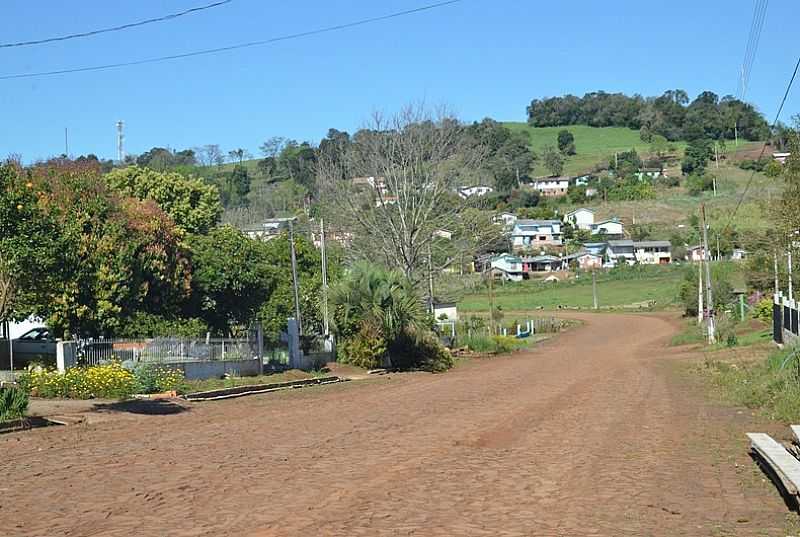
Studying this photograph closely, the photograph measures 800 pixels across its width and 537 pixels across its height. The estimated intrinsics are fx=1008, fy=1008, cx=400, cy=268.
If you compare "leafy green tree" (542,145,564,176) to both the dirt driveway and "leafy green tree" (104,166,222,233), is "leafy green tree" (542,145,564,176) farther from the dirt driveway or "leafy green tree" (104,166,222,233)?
the dirt driveway

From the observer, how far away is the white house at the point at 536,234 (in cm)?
14038

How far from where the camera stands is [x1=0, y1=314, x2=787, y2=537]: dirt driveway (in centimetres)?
1045

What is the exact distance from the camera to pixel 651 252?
128m

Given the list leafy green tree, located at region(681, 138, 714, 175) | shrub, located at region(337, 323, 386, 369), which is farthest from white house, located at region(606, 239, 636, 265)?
shrub, located at region(337, 323, 386, 369)

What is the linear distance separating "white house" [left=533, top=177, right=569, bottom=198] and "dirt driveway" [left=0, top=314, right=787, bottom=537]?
157112 mm

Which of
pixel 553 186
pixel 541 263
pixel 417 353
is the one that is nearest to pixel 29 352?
pixel 417 353

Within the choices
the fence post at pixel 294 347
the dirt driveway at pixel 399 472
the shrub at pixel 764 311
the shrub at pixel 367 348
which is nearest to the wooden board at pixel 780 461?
the dirt driveway at pixel 399 472

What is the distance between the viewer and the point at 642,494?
11984 mm

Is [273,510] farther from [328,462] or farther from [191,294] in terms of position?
[191,294]

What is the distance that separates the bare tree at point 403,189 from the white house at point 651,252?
258 feet

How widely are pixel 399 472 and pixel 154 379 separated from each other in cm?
1607

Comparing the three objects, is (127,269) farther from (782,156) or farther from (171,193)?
(782,156)

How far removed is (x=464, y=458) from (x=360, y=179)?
39.1m

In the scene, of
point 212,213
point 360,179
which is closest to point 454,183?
point 360,179
